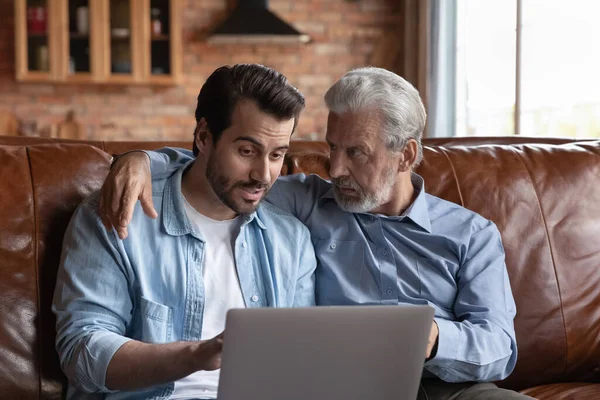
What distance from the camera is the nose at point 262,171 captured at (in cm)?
180

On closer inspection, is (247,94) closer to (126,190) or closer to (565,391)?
(126,190)

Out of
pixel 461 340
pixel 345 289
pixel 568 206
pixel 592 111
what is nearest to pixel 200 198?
pixel 345 289

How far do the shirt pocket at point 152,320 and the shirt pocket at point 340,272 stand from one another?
1.43 ft

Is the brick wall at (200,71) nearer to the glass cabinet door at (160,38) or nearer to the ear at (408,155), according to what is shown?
the glass cabinet door at (160,38)

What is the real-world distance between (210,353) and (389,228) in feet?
2.56

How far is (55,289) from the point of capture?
168 cm

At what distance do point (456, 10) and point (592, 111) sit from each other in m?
1.44

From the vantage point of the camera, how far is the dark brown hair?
1798mm

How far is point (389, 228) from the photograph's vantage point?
6.63 ft

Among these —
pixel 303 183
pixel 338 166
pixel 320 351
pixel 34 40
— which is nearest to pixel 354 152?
pixel 338 166

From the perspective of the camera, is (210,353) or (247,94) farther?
(247,94)

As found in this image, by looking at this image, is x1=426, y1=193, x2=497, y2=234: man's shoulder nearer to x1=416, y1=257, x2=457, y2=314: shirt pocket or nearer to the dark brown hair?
x1=416, y1=257, x2=457, y2=314: shirt pocket

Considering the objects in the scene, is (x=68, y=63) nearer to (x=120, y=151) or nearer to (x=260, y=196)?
(x=120, y=151)

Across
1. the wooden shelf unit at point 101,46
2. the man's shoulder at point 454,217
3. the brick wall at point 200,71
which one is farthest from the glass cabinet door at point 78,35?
the man's shoulder at point 454,217
